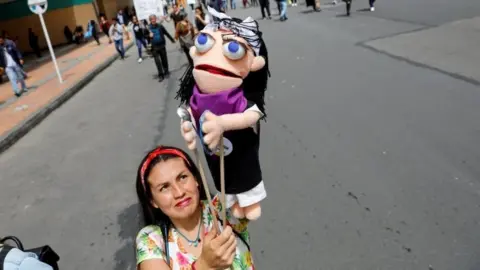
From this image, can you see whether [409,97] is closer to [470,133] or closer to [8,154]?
[470,133]

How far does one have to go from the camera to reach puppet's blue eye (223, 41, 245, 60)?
1711 millimetres

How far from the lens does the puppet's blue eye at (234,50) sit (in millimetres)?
1711

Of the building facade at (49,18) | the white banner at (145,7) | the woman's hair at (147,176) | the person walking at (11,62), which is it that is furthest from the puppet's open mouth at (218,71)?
the building facade at (49,18)

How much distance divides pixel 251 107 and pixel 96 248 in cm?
291

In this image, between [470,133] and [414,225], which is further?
[470,133]

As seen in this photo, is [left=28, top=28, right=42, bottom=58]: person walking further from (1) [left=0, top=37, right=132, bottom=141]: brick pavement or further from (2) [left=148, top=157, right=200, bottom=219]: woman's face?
(2) [left=148, top=157, right=200, bottom=219]: woman's face

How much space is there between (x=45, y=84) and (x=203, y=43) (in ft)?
42.9

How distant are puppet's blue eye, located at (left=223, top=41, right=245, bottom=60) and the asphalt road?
2065 millimetres

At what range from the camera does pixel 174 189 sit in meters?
1.64

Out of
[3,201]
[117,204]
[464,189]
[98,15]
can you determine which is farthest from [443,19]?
[98,15]

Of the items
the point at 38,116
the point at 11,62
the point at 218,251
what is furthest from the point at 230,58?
the point at 11,62

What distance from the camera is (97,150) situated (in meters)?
6.73

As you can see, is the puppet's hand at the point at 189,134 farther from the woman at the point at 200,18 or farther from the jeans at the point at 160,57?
the woman at the point at 200,18

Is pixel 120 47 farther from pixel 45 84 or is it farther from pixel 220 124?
pixel 220 124
